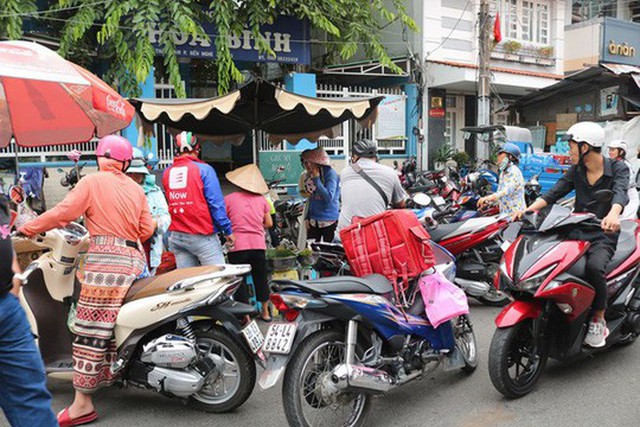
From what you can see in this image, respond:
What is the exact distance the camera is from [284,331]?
309 centimetres

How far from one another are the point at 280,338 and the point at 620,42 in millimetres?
20719

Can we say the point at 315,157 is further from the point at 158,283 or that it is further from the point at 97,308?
the point at 97,308

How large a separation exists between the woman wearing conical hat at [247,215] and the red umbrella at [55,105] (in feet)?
4.19

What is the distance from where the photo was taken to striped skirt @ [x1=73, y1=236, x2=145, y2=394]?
137 inches

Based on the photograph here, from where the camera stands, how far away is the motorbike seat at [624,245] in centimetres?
412

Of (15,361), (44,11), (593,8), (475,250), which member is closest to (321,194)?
(475,250)

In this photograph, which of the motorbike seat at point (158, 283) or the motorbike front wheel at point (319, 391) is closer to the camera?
the motorbike front wheel at point (319, 391)

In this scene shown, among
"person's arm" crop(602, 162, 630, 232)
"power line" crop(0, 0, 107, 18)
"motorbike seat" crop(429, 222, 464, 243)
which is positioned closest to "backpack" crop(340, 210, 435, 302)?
"person's arm" crop(602, 162, 630, 232)

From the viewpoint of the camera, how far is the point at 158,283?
360cm

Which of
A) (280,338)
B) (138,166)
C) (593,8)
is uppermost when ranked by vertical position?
(593,8)

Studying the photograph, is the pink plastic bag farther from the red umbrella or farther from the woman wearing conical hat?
the red umbrella

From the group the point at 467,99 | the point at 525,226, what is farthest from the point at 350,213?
the point at 467,99

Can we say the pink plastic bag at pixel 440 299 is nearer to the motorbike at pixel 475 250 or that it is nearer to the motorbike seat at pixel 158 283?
the motorbike seat at pixel 158 283

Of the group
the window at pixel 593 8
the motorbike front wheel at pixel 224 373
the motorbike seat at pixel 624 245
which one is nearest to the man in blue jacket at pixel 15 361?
the motorbike front wheel at pixel 224 373
